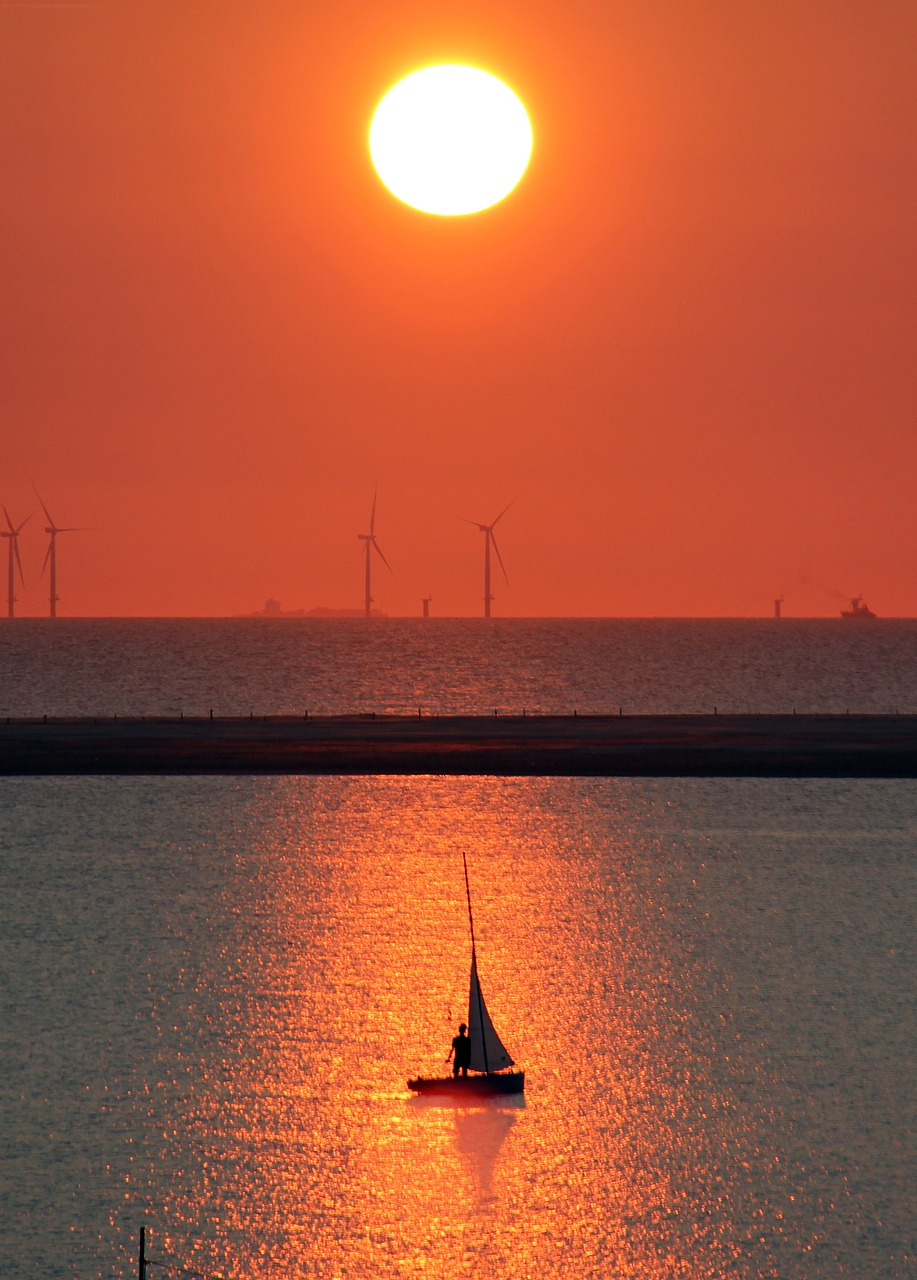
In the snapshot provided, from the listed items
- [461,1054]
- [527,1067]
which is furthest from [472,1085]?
[527,1067]

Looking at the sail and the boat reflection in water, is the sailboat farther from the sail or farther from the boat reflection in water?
the boat reflection in water

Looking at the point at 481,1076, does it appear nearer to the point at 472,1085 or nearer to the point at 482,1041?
the point at 472,1085

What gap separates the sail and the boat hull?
546 millimetres

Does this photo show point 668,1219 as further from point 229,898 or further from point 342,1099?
point 229,898

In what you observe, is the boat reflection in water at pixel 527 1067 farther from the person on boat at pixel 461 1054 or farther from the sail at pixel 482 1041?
the person on boat at pixel 461 1054

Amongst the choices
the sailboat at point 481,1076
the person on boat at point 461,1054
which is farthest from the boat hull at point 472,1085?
the person on boat at point 461,1054

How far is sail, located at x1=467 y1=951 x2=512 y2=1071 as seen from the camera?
4659 centimetres

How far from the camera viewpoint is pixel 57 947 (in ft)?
208

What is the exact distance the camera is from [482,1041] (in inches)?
1850

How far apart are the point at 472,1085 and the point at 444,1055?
4.03m

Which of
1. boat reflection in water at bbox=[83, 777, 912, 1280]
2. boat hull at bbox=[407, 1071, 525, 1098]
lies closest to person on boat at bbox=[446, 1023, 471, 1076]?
boat hull at bbox=[407, 1071, 525, 1098]

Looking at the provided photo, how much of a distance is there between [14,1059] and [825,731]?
101457 millimetres

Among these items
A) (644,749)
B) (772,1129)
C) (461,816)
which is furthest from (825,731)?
(772,1129)

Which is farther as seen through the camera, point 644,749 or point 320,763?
point 644,749
